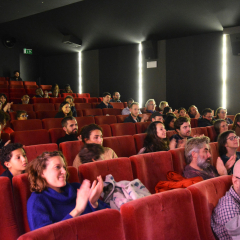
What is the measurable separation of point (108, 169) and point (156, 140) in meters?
0.93

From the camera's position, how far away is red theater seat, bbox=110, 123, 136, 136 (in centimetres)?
305

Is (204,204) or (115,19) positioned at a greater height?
(115,19)

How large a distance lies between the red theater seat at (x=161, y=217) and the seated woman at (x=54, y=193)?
8.3 inches

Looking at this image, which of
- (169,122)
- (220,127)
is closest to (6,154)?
(169,122)

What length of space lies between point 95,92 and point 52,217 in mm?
6777

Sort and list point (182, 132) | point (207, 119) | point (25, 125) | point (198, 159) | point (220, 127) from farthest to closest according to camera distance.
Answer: point (207, 119) → point (220, 127) → point (25, 125) → point (182, 132) → point (198, 159)

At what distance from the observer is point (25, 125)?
9.73ft

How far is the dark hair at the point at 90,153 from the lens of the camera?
68.1 inches

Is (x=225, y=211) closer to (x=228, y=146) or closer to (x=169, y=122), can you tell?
(x=228, y=146)

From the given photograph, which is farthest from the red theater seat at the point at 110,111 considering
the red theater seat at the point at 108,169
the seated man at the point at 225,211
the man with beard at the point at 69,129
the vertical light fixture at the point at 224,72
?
the seated man at the point at 225,211

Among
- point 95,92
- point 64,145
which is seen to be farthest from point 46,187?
point 95,92

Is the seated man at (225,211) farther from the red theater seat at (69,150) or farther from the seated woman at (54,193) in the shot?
the red theater seat at (69,150)

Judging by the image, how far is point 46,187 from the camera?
117 centimetres

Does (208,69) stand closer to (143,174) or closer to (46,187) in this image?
(143,174)
